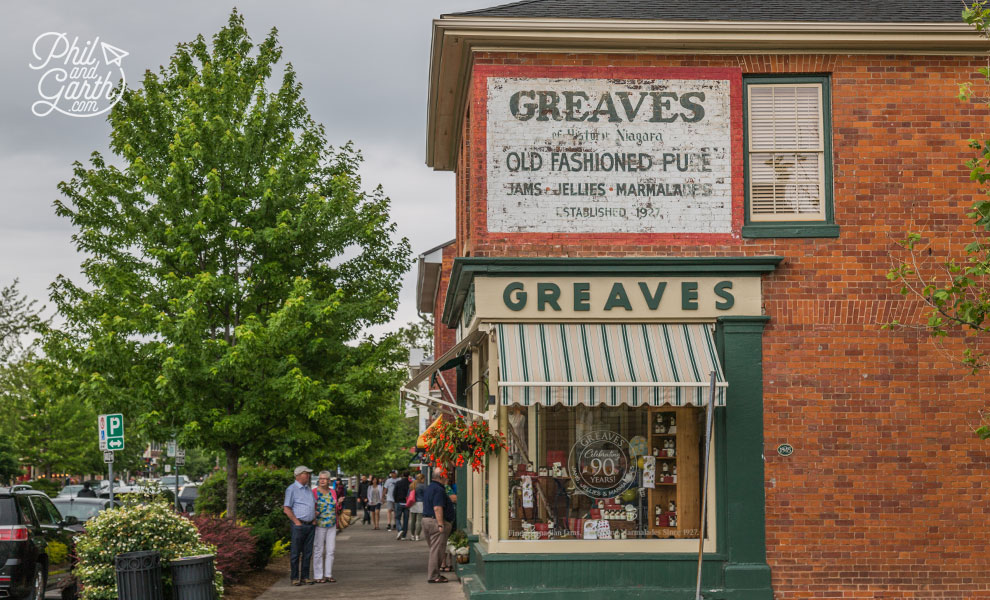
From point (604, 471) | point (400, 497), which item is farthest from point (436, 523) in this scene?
point (400, 497)

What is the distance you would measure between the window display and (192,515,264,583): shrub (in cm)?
460

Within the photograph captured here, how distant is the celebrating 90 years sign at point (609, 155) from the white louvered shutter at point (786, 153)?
1.50ft

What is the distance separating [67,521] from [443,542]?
579cm

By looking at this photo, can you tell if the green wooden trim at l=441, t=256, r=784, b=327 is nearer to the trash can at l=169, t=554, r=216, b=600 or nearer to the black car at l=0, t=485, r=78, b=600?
the trash can at l=169, t=554, r=216, b=600

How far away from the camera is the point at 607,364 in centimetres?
1251

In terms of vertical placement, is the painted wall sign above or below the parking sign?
above

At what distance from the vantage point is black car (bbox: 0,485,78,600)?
1272 cm

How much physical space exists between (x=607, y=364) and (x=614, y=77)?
370 cm

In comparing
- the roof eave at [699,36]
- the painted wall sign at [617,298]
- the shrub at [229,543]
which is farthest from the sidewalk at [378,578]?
the roof eave at [699,36]

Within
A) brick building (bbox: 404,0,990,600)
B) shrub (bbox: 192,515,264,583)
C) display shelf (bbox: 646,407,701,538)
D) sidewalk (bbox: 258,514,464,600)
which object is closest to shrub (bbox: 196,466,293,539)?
sidewalk (bbox: 258,514,464,600)

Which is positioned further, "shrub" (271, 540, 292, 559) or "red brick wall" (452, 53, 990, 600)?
"shrub" (271, 540, 292, 559)

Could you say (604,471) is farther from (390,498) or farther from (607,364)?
(390,498)

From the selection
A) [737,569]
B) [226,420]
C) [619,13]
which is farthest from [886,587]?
[226,420]

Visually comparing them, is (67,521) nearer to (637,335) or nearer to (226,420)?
(226,420)
